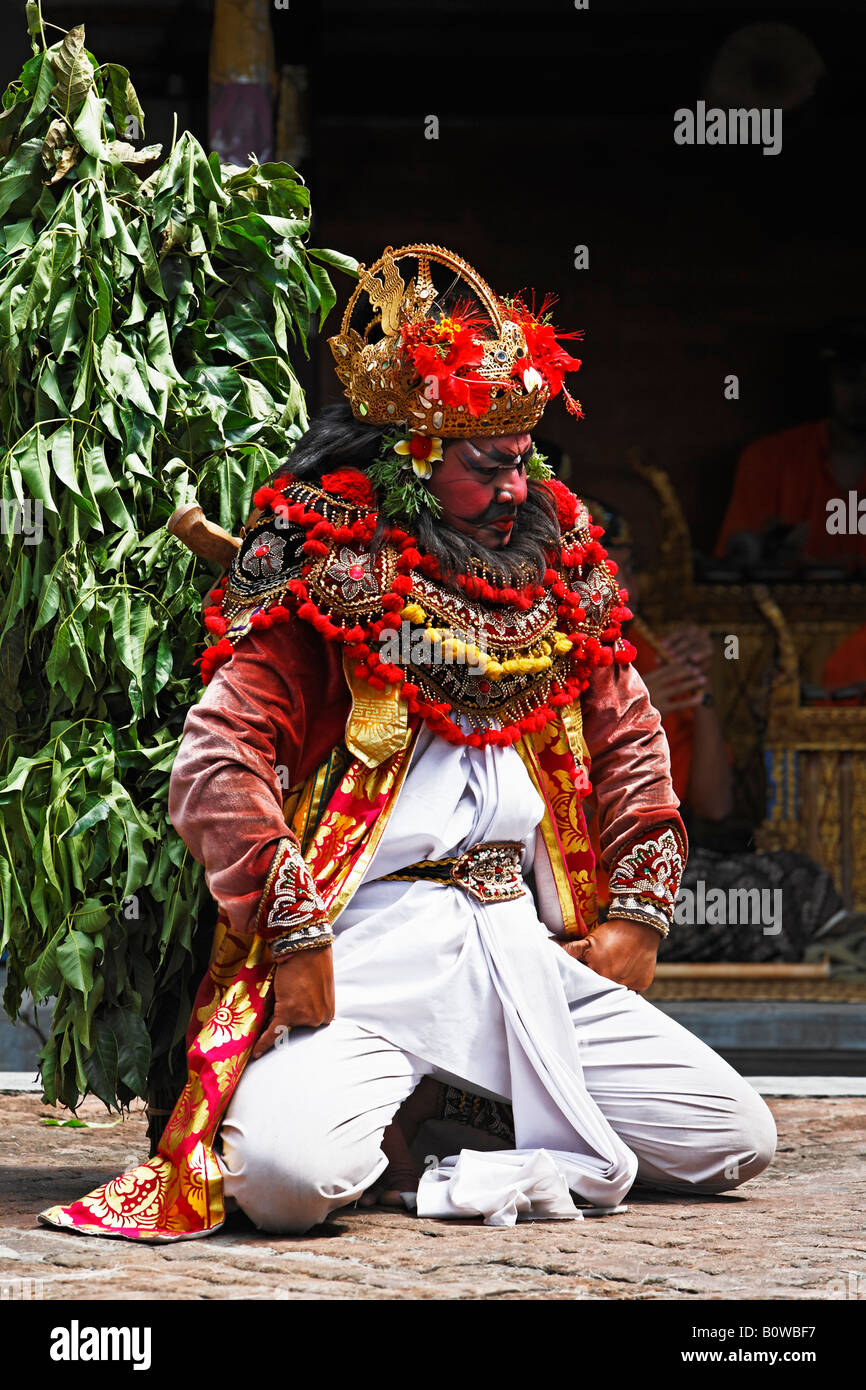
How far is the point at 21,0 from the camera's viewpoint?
6672 millimetres

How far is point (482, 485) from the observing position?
355cm

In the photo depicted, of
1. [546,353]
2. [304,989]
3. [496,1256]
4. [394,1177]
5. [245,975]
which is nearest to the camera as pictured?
[496,1256]

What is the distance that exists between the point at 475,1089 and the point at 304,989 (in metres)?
0.42

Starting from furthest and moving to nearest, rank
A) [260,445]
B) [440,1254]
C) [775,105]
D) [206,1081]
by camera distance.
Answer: [775,105]
[260,445]
[206,1081]
[440,1254]

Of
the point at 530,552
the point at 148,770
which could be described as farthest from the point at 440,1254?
the point at 530,552

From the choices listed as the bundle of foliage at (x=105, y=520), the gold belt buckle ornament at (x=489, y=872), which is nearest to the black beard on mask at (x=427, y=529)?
the bundle of foliage at (x=105, y=520)

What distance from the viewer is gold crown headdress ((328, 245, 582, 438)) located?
347cm

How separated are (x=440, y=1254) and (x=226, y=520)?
142 cm

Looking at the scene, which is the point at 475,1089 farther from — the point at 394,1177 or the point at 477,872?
the point at 477,872

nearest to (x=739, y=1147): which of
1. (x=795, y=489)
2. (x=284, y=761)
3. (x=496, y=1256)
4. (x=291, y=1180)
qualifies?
(x=496, y=1256)

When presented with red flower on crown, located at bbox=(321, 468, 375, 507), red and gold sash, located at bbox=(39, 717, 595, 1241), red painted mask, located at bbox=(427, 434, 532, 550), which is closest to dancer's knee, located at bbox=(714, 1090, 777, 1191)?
red and gold sash, located at bbox=(39, 717, 595, 1241)

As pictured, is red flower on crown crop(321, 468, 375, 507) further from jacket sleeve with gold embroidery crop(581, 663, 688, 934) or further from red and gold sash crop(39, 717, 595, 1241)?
jacket sleeve with gold embroidery crop(581, 663, 688, 934)

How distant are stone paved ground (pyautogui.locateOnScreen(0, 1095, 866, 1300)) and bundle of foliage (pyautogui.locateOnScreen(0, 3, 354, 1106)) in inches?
18.5

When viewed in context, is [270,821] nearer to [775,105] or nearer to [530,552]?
[530,552]
